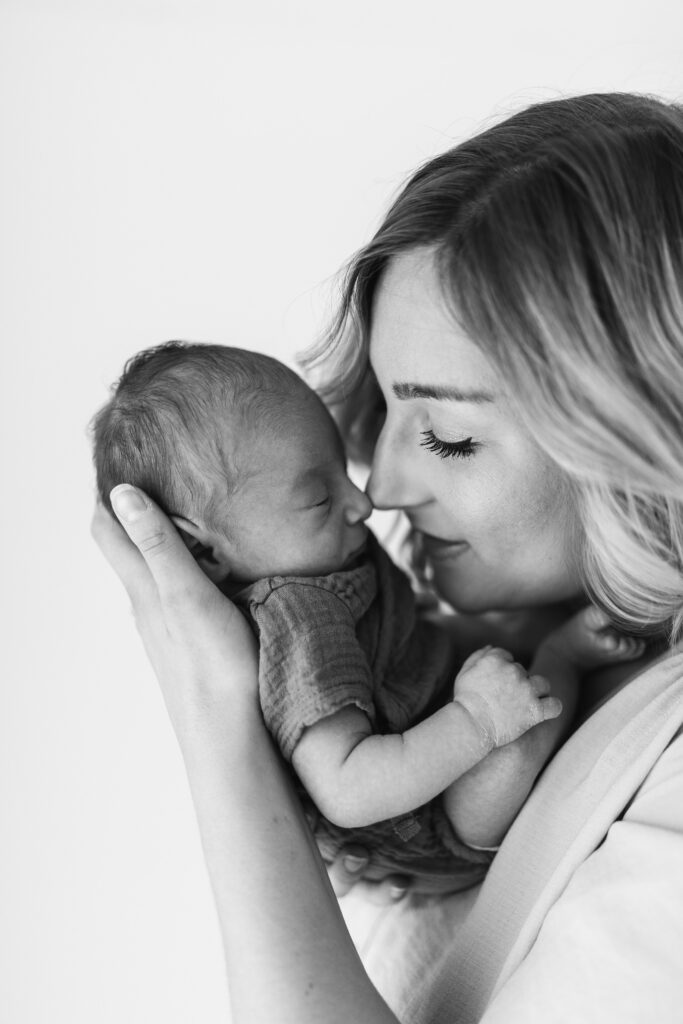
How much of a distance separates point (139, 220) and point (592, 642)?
1827 millimetres

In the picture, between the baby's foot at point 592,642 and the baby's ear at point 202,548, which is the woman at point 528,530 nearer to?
the baby's ear at point 202,548

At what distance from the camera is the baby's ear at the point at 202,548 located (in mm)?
1323

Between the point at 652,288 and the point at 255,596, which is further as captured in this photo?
the point at 255,596

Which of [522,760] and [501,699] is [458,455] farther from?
[522,760]

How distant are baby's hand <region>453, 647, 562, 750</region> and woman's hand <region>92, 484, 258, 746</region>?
0.30 metres

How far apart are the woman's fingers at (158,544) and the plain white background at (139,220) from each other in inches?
53.7

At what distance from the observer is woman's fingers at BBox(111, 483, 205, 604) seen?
1276mm

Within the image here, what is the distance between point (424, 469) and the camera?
140cm

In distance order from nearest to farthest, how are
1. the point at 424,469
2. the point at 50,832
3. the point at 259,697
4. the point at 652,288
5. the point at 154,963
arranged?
the point at 652,288
the point at 259,697
the point at 424,469
the point at 154,963
the point at 50,832

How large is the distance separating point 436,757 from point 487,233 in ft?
2.22

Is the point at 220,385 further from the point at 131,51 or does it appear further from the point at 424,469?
the point at 131,51

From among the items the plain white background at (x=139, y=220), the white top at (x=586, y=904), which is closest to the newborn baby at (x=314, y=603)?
the white top at (x=586, y=904)

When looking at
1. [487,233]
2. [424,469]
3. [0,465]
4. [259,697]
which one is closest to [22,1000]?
[0,465]

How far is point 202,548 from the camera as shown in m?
1.35
